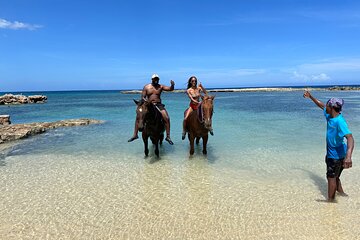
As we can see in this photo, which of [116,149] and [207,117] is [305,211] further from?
[116,149]

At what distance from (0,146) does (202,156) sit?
8684mm

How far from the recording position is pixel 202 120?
8742 millimetres

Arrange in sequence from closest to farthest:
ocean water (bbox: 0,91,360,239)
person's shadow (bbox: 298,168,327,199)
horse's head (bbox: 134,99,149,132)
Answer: ocean water (bbox: 0,91,360,239) < person's shadow (bbox: 298,168,327,199) < horse's head (bbox: 134,99,149,132)

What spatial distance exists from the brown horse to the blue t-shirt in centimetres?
327

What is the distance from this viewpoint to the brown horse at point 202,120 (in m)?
8.44

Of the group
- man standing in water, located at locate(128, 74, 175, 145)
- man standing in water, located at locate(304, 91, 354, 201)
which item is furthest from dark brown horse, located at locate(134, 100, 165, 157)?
man standing in water, located at locate(304, 91, 354, 201)

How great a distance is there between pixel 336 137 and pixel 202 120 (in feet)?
12.5

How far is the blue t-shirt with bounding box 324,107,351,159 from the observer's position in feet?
18.4

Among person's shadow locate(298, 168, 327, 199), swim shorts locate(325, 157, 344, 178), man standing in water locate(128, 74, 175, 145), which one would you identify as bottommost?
person's shadow locate(298, 168, 327, 199)

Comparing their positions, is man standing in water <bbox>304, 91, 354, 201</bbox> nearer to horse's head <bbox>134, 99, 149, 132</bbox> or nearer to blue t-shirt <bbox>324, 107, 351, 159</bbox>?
blue t-shirt <bbox>324, 107, 351, 159</bbox>

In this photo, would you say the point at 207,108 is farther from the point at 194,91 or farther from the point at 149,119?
the point at 149,119

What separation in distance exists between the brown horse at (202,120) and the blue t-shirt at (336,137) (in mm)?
3274

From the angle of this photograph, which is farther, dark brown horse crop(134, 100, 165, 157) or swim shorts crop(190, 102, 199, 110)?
swim shorts crop(190, 102, 199, 110)

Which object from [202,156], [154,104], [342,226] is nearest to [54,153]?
[154,104]
